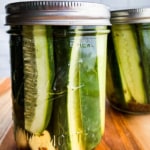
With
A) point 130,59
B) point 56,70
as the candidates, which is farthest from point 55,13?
point 130,59

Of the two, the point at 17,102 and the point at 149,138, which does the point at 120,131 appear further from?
the point at 17,102

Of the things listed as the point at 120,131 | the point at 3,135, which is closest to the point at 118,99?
the point at 120,131

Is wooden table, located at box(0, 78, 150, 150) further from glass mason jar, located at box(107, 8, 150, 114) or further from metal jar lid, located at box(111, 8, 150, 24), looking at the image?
metal jar lid, located at box(111, 8, 150, 24)

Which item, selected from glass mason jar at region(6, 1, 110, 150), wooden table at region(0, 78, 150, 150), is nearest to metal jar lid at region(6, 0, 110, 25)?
glass mason jar at region(6, 1, 110, 150)

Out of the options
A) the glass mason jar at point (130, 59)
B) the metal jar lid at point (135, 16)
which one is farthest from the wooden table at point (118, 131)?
the metal jar lid at point (135, 16)

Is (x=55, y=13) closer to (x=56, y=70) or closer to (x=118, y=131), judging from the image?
(x=56, y=70)

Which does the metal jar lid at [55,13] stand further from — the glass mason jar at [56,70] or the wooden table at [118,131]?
the wooden table at [118,131]

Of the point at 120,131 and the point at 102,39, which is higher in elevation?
the point at 102,39
